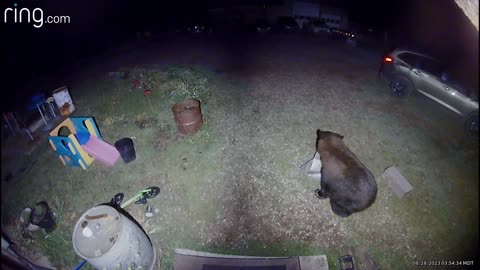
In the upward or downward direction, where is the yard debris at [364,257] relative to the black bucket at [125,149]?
downward

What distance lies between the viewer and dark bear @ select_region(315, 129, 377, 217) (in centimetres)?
628

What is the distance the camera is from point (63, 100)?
10383 mm

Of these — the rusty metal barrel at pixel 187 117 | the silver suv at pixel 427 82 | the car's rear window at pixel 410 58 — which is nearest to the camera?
the silver suv at pixel 427 82

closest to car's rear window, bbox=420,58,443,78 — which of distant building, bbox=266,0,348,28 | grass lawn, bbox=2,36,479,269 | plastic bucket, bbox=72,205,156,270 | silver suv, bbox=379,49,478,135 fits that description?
silver suv, bbox=379,49,478,135

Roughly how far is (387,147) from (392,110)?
2.07 metres

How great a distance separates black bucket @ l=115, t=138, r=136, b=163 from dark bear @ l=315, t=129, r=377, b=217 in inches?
241

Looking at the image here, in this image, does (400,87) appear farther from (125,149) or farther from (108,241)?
(108,241)

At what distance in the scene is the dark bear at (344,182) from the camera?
6.28 meters

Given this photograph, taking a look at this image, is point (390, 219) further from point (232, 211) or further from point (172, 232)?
point (172, 232)

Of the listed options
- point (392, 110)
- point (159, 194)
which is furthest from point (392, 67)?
point (159, 194)

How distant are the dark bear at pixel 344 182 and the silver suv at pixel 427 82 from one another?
235cm

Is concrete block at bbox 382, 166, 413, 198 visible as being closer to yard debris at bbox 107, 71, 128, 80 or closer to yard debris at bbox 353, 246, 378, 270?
yard debris at bbox 353, 246, 378, 270

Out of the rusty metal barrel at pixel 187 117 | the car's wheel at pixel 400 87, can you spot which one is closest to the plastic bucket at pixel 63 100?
the rusty metal barrel at pixel 187 117

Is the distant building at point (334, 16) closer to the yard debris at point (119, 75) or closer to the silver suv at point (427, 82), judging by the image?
the silver suv at point (427, 82)
